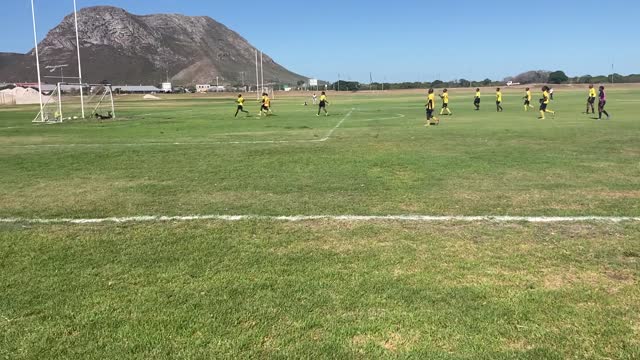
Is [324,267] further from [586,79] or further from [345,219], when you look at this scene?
[586,79]

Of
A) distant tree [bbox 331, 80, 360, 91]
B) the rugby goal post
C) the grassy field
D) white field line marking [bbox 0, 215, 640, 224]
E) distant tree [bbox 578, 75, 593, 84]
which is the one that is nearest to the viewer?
the grassy field

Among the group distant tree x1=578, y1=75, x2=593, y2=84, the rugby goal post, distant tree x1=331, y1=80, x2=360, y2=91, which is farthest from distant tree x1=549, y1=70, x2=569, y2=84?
the rugby goal post

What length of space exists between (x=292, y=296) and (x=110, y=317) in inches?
59.8

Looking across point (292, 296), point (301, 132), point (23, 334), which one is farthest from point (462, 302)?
point (301, 132)

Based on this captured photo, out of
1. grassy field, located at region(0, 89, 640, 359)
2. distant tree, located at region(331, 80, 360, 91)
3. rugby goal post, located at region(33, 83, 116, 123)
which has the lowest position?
grassy field, located at region(0, 89, 640, 359)

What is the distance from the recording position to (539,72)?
16912 cm

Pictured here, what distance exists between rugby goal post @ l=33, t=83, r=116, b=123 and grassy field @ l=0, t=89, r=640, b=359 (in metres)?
28.3

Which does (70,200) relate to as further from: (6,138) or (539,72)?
(539,72)

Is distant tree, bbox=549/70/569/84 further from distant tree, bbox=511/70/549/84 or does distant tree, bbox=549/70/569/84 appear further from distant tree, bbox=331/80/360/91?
distant tree, bbox=331/80/360/91

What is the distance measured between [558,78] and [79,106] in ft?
396

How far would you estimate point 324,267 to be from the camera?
5.70 metres

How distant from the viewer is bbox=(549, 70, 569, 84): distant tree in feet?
437

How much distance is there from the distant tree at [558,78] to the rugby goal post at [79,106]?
4518 inches

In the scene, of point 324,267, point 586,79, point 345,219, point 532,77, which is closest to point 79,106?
point 345,219
